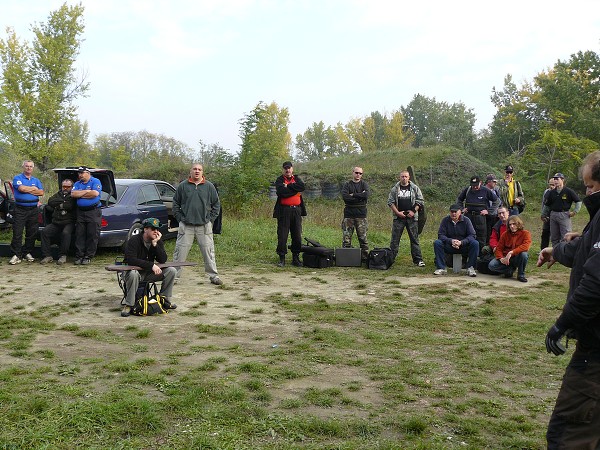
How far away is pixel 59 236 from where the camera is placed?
38.9ft

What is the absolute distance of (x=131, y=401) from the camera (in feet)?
13.8

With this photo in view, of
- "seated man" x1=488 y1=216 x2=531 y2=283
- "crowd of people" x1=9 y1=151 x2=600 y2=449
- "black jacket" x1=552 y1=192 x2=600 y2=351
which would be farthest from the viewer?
"seated man" x1=488 y1=216 x2=531 y2=283

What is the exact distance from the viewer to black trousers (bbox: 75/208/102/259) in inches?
452

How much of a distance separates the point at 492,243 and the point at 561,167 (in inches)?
912

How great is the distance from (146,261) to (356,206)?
5.52 m

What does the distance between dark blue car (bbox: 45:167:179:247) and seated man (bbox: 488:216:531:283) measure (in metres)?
6.77

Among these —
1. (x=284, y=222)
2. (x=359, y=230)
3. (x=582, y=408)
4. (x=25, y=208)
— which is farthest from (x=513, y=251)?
(x=25, y=208)

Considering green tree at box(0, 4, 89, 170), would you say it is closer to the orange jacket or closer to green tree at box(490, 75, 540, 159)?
the orange jacket

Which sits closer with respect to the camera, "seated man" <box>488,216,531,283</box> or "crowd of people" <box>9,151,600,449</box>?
"crowd of people" <box>9,151,600,449</box>

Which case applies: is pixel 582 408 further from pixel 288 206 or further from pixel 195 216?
pixel 288 206

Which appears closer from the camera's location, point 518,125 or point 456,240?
point 456,240

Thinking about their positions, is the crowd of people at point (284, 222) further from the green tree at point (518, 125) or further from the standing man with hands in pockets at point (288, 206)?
the green tree at point (518, 125)

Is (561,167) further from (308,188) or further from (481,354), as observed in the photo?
(481,354)

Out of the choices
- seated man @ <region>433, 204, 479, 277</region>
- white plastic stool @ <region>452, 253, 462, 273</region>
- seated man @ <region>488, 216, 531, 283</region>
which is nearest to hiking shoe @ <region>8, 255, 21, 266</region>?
seated man @ <region>433, 204, 479, 277</region>
